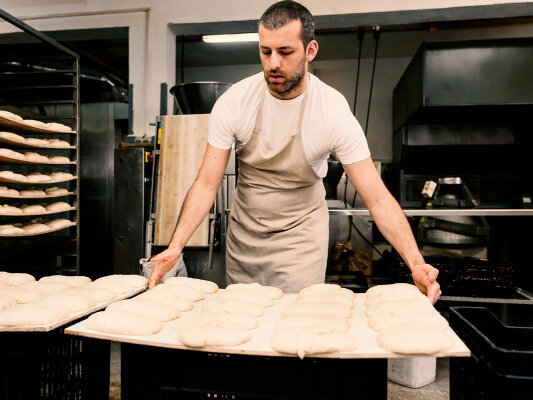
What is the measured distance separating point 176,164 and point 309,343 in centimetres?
269

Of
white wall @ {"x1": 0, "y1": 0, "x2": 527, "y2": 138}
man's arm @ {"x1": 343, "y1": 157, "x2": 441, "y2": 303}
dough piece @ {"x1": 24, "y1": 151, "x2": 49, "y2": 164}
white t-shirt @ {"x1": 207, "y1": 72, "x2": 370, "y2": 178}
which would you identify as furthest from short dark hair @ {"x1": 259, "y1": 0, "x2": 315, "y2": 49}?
white wall @ {"x1": 0, "y1": 0, "x2": 527, "y2": 138}

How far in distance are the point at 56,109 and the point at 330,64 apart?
4.02 meters

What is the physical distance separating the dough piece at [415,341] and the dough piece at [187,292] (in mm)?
659

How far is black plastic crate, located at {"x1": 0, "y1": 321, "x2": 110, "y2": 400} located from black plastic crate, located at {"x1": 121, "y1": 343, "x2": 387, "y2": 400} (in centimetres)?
26

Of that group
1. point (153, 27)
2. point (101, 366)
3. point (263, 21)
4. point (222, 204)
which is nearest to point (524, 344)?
point (101, 366)

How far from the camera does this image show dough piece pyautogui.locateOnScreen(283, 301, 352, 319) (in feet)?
3.85

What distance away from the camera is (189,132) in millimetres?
3404

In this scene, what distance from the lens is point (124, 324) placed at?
3.41ft

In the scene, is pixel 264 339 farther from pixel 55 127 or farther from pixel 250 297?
pixel 55 127

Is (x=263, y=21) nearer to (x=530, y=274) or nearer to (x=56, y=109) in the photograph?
(x=530, y=274)

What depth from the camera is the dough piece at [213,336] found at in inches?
37.5

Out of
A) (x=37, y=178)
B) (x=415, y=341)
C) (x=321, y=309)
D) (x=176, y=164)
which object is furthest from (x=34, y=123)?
(x=415, y=341)

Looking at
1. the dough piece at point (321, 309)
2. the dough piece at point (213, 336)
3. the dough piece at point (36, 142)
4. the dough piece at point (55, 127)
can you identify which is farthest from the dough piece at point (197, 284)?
the dough piece at point (55, 127)

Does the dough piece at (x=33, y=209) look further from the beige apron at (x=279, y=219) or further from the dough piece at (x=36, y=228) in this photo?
the beige apron at (x=279, y=219)
